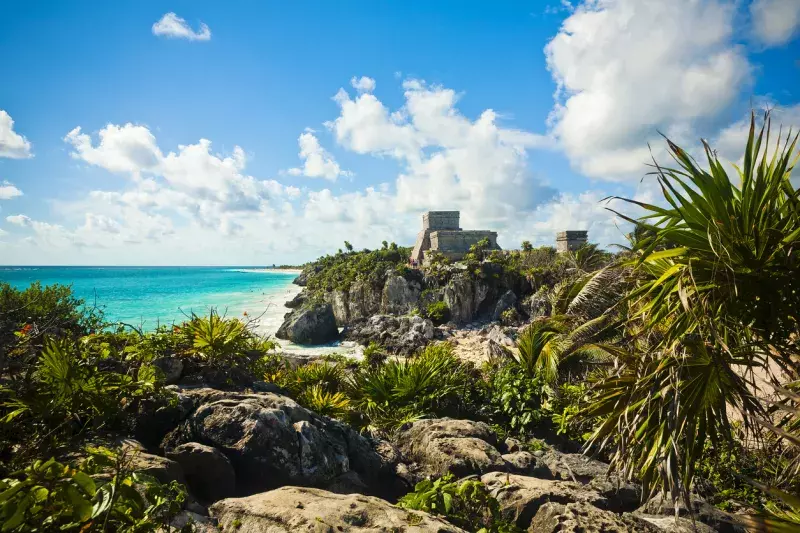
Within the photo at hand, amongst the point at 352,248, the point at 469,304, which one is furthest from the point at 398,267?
the point at 352,248

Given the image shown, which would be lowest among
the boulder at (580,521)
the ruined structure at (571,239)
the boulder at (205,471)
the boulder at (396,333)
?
the boulder at (396,333)

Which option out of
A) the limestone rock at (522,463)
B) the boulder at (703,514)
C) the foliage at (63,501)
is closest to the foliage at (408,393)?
the limestone rock at (522,463)

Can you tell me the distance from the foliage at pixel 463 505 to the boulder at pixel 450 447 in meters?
1.08

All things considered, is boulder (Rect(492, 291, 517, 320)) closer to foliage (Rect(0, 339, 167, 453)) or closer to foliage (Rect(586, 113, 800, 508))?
foliage (Rect(586, 113, 800, 508))

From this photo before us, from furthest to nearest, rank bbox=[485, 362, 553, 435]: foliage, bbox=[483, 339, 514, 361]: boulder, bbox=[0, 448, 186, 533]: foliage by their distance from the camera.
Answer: bbox=[483, 339, 514, 361]: boulder < bbox=[485, 362, 553, 435]: foliage < bbox=[0, 448, 186, 533]: foliage

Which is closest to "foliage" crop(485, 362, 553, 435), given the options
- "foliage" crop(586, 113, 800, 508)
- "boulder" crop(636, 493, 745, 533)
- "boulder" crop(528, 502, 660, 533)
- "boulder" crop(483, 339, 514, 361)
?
"boulder" crop(483, 339, 514, 361)

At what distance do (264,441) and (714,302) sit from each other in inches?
149

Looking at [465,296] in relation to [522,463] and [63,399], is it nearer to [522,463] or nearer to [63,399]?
[522,463]

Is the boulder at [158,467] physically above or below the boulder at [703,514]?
above

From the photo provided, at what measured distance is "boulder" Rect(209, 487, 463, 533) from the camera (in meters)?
2.42

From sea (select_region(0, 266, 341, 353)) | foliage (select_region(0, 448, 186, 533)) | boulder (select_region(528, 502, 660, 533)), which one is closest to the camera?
foliage (select_region(0, 448, 186, 533))

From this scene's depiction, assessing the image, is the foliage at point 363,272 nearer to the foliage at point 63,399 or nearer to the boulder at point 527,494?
the boulder at point 527,494

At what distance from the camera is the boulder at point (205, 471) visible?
3223mm

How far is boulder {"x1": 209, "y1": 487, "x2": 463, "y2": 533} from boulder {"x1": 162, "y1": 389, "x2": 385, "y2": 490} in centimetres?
76
